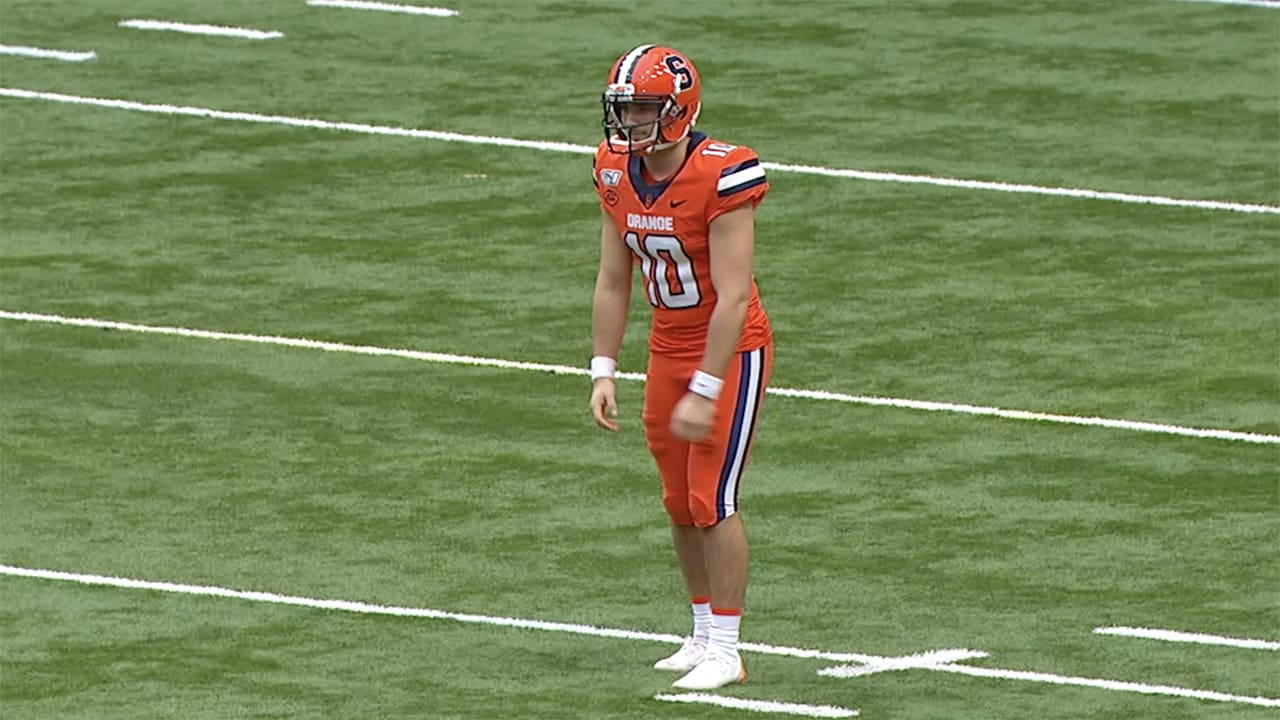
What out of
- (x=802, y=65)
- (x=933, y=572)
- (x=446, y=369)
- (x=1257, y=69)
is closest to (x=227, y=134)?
(x=802, y=65)

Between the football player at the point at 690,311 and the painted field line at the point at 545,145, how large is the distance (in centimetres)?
691

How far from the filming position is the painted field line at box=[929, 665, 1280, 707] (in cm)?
924

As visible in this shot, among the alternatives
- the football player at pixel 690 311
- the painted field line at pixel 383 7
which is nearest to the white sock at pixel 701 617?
the football player at pixel 690 311

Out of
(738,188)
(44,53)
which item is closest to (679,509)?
(738,188)

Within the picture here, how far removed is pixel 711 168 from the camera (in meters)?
9.09

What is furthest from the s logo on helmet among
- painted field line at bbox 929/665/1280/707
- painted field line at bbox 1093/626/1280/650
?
painted field line at bbox 1093/626/1280/650

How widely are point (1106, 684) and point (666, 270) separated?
1.74 m

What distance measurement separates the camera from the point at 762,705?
9.20 m

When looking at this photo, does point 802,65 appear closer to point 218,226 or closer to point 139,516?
point 218,226

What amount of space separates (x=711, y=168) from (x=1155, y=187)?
7530 millimetres

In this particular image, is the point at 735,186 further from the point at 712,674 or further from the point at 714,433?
the point at 712,674

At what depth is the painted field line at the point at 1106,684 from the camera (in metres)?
9.24

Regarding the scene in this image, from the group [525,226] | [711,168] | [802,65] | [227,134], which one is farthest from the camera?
[802,65]

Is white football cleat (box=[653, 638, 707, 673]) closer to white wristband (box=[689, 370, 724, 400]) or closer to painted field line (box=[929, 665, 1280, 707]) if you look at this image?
painted field line (box=[929, 665, 1280, 707])
